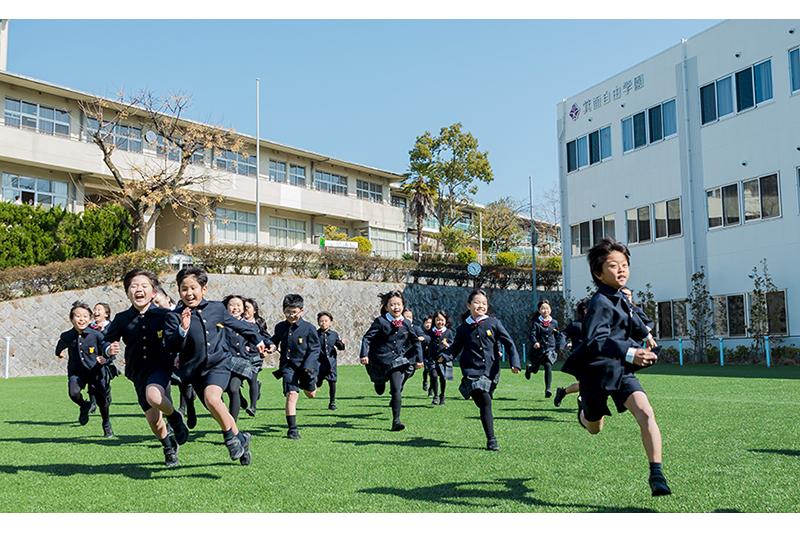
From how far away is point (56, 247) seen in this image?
28391 millimetres

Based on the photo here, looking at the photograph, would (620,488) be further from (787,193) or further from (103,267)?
(103,267)

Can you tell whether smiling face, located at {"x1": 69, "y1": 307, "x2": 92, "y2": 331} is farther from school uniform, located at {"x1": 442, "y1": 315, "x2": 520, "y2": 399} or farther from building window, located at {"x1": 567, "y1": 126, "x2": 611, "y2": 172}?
building window, located at {"x1": 567, "y1": 126, "x2": 611, "y2": 172}

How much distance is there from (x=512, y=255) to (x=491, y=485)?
36026mm

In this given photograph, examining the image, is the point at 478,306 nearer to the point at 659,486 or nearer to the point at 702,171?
the point at 659,486

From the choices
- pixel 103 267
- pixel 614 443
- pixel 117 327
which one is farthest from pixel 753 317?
pixel 103 267

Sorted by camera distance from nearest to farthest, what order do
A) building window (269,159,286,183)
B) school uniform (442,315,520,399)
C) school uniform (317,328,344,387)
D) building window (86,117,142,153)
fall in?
school uniform (442,315,520,399) → school uniform (317,328,344,387) → building window (86,117,142,153) → building window (269,159,286,183)

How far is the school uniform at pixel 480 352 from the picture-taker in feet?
23.4

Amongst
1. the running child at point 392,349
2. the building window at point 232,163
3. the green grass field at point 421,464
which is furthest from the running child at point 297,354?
the building window at point 232,163

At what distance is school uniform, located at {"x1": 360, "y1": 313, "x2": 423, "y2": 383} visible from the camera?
8852 millimetres

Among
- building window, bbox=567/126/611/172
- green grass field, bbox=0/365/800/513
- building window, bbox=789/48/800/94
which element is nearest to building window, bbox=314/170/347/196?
building window, bbox=567/126/611/172

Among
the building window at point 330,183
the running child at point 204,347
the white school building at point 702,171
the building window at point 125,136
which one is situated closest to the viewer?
the running child at point 204,347

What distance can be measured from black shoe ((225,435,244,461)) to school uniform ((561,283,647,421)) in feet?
9.37

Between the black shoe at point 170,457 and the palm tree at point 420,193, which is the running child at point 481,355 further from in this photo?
the palm tree at point 420,193

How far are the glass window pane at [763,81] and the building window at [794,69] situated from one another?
742 mm
